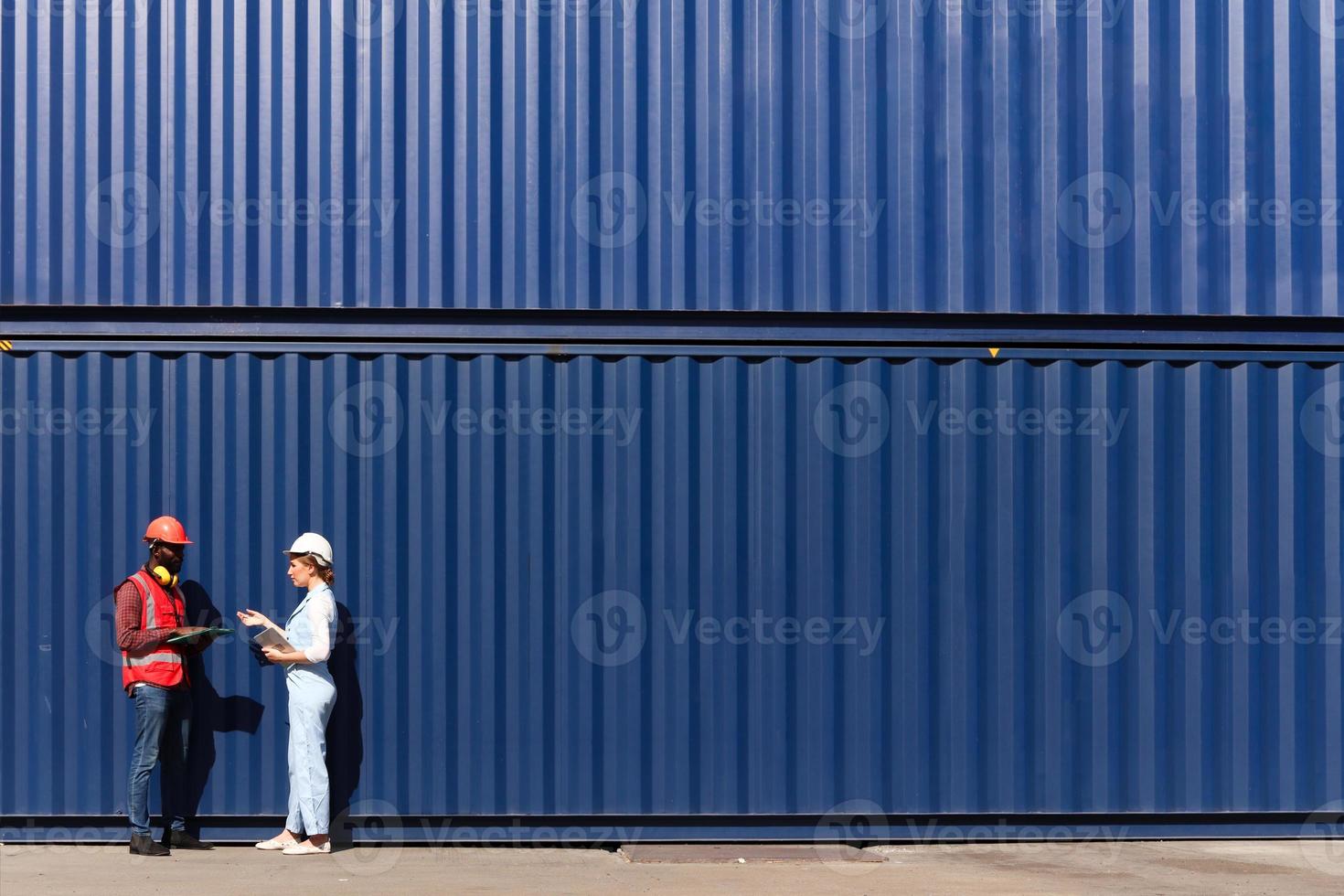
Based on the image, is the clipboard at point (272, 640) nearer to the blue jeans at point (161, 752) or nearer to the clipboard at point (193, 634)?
the clipboard at point (193, 634)

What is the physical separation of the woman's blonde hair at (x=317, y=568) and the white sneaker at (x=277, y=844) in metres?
1.62

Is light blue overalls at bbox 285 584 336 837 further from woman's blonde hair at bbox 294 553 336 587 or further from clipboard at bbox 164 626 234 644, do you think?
clipboard at bbox 164 626 234 644

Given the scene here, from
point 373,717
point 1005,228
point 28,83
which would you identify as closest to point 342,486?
point 373,717

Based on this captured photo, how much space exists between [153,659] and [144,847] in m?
1.15

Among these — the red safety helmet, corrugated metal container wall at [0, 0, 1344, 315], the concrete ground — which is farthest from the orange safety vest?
corrugated metal container wall at [0, 0, 1344, 315]

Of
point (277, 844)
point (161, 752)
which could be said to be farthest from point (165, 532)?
point (277, 844)

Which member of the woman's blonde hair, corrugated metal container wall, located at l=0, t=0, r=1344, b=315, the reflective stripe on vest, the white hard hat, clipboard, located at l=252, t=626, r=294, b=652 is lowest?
the reflective stripe on vest

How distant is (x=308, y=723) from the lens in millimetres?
7840

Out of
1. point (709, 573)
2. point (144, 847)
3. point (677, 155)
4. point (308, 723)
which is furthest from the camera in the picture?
point (677, 155)

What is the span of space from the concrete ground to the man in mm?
415

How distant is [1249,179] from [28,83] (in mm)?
7999

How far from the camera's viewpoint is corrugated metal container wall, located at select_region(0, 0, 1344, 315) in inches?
334

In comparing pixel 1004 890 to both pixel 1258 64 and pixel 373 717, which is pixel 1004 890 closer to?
pixel 373 717

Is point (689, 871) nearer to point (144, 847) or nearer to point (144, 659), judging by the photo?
point (144, 847)
